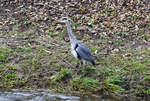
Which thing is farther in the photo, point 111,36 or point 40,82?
point 111,36

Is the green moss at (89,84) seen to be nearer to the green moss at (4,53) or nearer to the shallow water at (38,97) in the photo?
the shallow water at (38,97)

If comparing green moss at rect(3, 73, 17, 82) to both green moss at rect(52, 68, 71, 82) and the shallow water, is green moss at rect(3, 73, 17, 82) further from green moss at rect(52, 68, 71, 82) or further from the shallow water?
green moss at rect(52, 68, 71, 82)

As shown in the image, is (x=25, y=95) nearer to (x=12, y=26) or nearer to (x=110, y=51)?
(x=110, y=51)

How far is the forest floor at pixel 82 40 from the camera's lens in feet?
23.3

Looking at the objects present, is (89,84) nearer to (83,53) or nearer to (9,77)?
(83,53)

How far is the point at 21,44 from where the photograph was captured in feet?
27.9

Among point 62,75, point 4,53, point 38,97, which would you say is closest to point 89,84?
point 62,75

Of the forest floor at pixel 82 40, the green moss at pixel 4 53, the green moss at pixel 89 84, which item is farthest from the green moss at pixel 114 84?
the green moss at pixel 4 53

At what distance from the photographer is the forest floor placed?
7.11 m

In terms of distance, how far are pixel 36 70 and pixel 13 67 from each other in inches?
20.5

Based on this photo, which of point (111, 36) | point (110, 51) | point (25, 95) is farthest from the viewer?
point (111, 36)

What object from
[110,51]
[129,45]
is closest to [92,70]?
[110,51]

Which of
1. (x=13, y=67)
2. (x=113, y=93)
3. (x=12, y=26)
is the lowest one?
(x=113, y=93)

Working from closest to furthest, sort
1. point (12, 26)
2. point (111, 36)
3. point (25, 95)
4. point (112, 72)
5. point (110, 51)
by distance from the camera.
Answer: point (25, 95)
point (112, 72)
point (110, 51)
point (111, 36)
point (12, 26)
